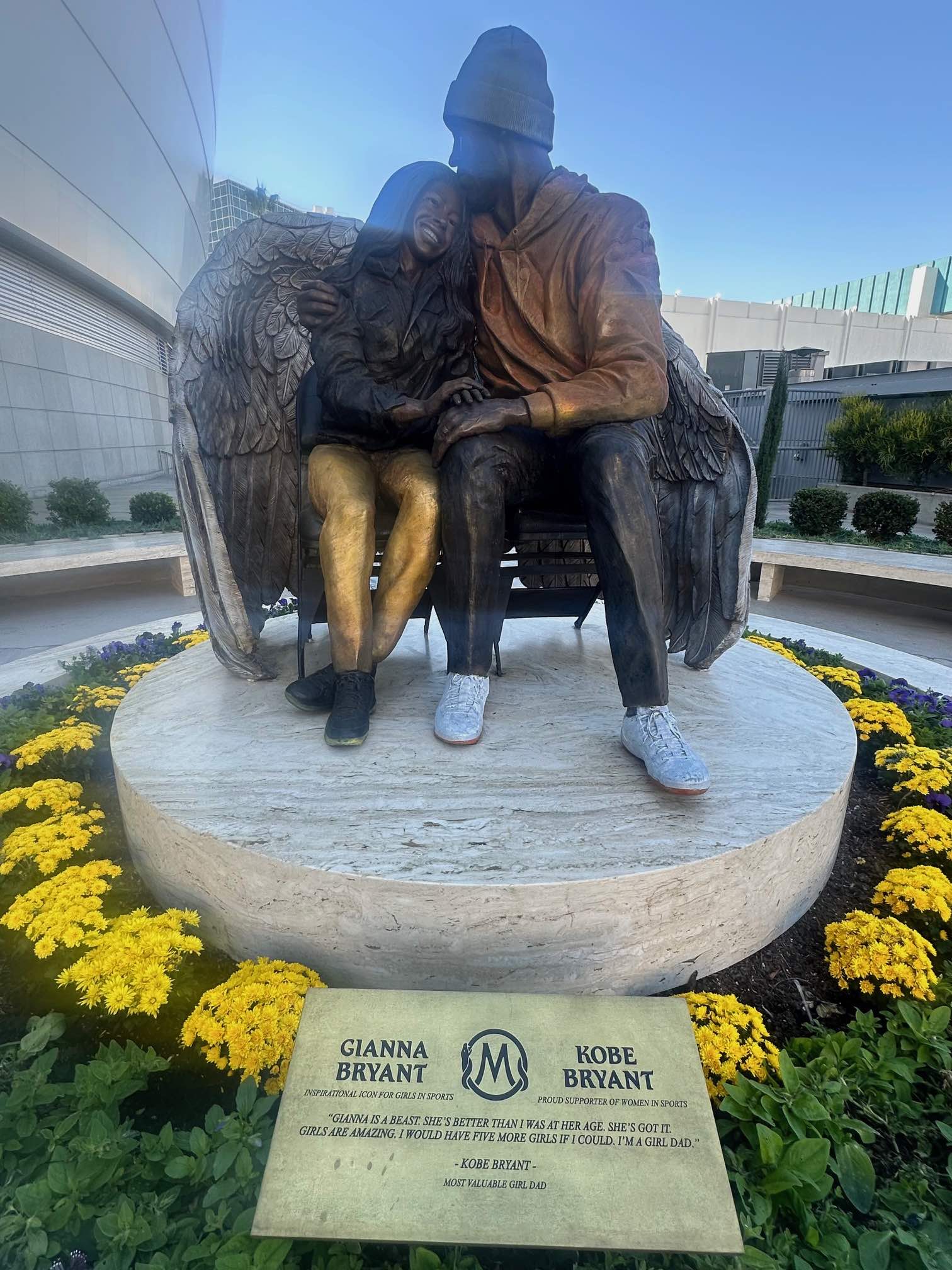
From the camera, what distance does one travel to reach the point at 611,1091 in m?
1.03

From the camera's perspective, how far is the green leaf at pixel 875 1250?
3.21 feet

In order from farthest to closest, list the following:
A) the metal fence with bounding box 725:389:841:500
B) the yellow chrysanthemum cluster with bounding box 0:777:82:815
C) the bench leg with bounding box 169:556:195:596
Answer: the metal fence with bounding box 725:389:841:500, the bench leg with bounding box 169:556:195:596, the yellow chrysanthemum cluster with bounding box 0:777:82:815

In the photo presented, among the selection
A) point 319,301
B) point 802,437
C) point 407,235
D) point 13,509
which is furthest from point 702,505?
point 802,437

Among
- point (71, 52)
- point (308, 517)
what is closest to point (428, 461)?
point (308, 517)

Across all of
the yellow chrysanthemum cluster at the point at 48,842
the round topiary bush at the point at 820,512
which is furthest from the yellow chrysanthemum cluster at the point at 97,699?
the round topiary bush at the point at 820,512

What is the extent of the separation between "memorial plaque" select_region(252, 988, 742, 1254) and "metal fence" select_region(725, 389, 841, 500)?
15.9 m

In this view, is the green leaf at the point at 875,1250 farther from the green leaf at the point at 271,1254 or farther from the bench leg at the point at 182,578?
the bench leg at the point at 182,578

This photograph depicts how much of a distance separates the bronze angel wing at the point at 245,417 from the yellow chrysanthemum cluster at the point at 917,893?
197cm

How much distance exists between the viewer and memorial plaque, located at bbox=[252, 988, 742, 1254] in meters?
0.92

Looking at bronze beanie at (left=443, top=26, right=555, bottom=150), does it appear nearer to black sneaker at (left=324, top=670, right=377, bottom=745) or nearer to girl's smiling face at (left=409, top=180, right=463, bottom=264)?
girl's smiling face at (left=409, top=180, right=463, bottom=264)

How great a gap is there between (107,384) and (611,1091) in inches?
473

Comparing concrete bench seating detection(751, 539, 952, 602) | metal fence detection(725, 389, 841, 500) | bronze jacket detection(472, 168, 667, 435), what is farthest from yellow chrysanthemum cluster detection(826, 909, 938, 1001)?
metal fence detection(725, 389, 841, 500)

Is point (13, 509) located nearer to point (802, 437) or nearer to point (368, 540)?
point (368, 540)

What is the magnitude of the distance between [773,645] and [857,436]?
1158 centimetres
